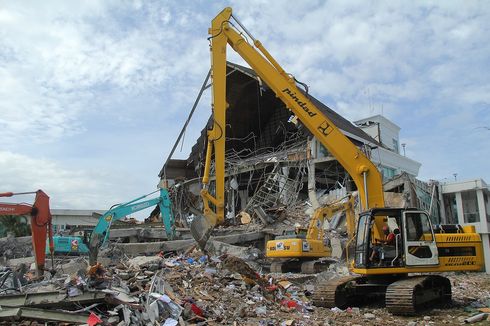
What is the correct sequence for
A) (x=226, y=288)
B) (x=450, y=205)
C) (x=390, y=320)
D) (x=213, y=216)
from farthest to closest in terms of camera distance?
(x=450, y=205)
(x=213, y=216)
(x=226, y=288)
(x=390, y=320)

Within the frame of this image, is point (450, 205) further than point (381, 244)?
Yes

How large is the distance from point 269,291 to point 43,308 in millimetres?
4685

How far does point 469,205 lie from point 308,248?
12198 mm

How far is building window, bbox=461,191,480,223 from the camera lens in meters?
22.8

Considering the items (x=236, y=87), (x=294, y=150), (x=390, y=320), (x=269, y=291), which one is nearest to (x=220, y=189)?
(x=269, y=291)

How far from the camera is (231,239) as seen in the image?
62.5ft

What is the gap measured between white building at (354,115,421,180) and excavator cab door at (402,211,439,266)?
15.1 m

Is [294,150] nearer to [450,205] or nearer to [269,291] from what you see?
[450,205]

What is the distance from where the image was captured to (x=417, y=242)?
390 inches

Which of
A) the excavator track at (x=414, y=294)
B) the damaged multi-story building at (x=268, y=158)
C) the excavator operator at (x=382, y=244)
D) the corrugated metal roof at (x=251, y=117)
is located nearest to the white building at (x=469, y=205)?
the damaged multi-story building at (x=268, y=158)

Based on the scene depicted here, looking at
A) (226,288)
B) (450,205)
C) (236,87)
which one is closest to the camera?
(226,288)

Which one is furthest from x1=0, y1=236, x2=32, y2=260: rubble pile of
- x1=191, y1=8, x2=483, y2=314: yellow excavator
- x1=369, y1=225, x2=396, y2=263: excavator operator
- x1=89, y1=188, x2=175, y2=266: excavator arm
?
x1=369, y1=225, x2=396, y2=263: excavator operator

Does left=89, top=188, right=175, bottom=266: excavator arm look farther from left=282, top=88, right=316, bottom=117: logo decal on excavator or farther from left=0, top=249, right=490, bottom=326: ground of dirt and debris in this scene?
left=282, top=88, right=316, bottom=117: logo decal on excavator

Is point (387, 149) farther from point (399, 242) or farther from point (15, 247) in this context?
point (15, 247)
